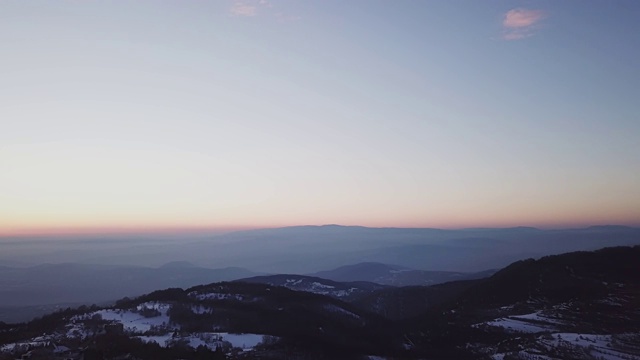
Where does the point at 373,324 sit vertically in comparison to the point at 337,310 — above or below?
below

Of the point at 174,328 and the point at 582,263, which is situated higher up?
the point at 582,263

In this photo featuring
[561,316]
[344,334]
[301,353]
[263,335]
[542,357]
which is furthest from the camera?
[344,334]

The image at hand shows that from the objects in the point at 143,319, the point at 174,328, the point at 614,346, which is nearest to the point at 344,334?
the point at 174,328

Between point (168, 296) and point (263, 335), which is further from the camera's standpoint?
point (168, 296)

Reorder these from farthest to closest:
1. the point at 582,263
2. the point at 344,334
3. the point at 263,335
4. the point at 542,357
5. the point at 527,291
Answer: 1. the point at 582,263
2. the point at 527,291
3. the point at 344,334
4. the point at 263,335
5. the point at 542,357

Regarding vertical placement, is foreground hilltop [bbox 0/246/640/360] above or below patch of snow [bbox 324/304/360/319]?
above

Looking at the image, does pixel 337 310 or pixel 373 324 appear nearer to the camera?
pixel 373 324

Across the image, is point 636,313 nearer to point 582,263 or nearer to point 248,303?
point 582,263

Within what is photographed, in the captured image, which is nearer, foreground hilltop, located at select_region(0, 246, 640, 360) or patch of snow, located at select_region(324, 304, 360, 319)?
foreground hilltop, located at select_region(0, 246, 640, 360)
